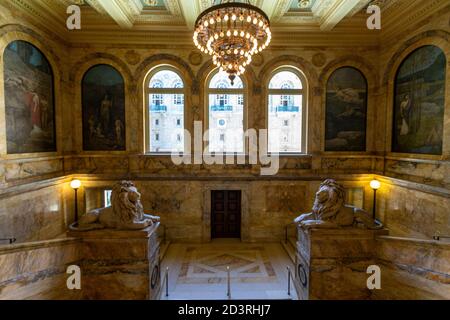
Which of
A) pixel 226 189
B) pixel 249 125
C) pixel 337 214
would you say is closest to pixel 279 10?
pixel 249 125

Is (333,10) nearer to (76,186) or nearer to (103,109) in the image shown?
(103,109)

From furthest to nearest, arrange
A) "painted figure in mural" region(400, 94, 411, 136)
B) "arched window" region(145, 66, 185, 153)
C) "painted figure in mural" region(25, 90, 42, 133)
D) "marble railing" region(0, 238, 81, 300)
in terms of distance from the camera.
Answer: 1. "arched window" region(145, 66, 185, 153)
2. "painted figure in mural" region(400, 94, 411, 136)
3. "painted figure in mural" region(25, 90, 42, 133)
4. "marble railing" region(0, 238, 81, 300)

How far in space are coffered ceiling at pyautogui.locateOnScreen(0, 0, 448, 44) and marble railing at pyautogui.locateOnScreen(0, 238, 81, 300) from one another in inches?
256

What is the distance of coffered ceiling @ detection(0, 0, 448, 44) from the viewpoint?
7535 millimetres

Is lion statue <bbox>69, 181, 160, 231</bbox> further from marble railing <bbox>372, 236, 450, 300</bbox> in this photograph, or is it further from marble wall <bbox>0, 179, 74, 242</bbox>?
marble railing <bbox>372, 236, 450, 300</bbox>

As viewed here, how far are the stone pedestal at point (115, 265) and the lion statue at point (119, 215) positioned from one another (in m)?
0.13

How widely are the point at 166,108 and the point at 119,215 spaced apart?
5387 millimetres

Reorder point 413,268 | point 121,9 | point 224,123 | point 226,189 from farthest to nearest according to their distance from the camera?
1. point 224,123
2. point 226,189
3. point 121,9
4. point 413,268

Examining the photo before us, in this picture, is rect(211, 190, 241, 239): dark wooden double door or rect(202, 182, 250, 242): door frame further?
rect(211, 190, 241, 239): dark wooden double door

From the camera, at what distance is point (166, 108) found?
9.76 m

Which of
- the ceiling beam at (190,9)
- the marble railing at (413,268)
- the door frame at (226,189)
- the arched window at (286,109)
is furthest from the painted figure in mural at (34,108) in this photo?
the marble railing at (413,268)

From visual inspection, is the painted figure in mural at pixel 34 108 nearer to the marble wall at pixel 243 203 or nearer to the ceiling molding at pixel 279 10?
the marble wall at pixel 243 203

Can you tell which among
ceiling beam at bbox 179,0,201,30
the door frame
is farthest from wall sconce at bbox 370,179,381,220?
ceiling beam at bbox 179,0,201,30

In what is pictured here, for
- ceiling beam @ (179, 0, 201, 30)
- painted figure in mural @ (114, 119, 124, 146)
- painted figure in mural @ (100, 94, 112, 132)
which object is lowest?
painted figure in mural @ (114, 119, 124, 146)
